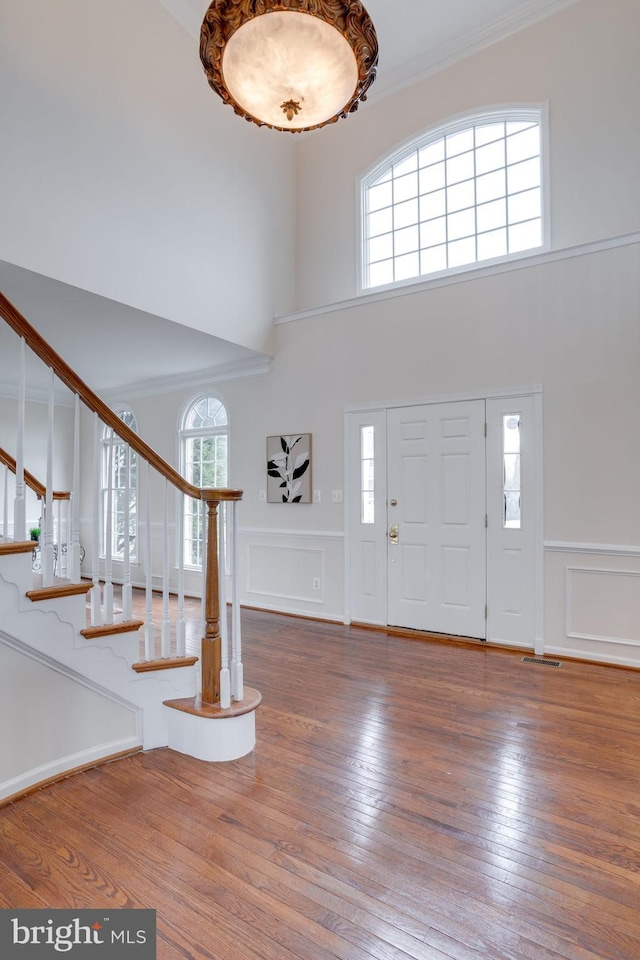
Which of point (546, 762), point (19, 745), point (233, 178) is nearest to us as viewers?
point (19, 745)

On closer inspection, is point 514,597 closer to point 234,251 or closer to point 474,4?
point 234,251

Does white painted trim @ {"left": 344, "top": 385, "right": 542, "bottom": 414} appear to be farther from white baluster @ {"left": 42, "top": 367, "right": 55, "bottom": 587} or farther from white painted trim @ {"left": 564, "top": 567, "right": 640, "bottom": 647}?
white baluster @ {"left": 42, "top": 367, "right": 55, "bottom": 587}

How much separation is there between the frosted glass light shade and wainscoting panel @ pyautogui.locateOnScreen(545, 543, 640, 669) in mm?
3281

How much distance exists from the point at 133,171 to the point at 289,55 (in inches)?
81.5

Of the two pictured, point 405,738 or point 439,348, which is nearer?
point 405,738

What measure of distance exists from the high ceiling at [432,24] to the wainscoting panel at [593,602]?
4.46 metres

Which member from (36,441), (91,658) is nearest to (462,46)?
(91,658)

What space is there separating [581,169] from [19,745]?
529 cm

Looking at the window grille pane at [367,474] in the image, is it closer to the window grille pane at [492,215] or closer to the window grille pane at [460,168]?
the window grille pane at [492,215]

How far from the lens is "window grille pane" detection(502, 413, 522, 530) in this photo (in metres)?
4.15

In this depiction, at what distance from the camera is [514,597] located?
4129 mm

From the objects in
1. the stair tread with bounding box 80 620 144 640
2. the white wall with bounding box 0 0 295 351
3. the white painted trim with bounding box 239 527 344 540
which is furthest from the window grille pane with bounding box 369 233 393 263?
the stair tread with bounding box 80 620 144 640

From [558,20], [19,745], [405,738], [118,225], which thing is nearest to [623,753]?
[405,738]

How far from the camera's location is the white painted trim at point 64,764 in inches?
83.7
